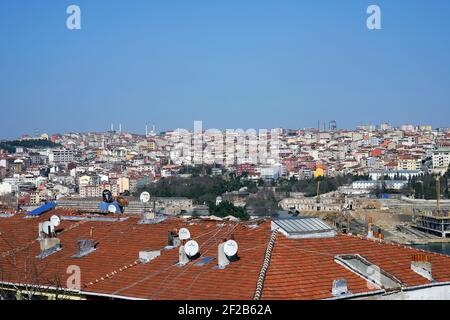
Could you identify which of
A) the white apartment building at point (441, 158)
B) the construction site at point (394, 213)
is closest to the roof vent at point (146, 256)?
the construction site at point (394, 213)

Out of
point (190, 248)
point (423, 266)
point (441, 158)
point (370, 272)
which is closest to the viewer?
point (370, 272)

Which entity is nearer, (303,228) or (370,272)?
(370,272)

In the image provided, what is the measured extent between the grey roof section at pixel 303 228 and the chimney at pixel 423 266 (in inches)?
22.4

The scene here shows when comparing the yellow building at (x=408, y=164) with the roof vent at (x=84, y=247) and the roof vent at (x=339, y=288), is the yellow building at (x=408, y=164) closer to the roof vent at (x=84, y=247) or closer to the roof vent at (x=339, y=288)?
the roof vent at (x=84, y=247)

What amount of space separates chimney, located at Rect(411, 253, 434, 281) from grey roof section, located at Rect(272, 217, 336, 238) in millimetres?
568

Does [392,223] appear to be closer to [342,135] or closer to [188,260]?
[188,260]

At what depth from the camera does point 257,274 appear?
13.5 ft

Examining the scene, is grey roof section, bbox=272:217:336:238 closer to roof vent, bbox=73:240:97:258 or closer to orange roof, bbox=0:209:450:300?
orange roof, bbox=0:209:450:300

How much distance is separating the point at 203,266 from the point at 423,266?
121 cm

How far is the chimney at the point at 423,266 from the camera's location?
182 inches

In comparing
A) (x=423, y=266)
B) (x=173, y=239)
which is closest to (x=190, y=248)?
(x=173, y=239)

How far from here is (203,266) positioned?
175 inches

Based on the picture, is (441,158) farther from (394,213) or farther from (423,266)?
(423,266)

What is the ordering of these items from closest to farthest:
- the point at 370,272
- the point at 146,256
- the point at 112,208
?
the point at 370,272 → the point at 146,256 → the point at 112,208
